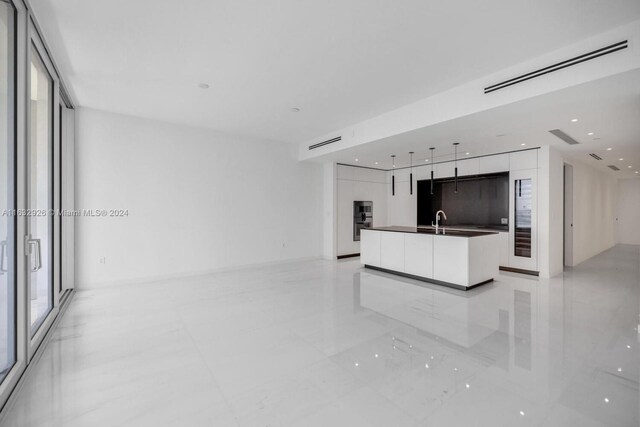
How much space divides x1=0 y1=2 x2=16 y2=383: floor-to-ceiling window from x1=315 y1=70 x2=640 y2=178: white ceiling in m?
4.66

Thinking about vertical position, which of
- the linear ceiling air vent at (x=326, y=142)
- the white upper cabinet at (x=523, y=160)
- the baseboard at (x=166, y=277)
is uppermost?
Result: the linear ceiling air vent at (x=326, y=142)

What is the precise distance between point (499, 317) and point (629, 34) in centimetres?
317

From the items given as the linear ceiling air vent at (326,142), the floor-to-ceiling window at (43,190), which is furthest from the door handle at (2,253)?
the linear ceiling air vent at (326,142)

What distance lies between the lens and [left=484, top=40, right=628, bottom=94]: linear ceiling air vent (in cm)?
275

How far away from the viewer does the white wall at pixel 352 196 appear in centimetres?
819

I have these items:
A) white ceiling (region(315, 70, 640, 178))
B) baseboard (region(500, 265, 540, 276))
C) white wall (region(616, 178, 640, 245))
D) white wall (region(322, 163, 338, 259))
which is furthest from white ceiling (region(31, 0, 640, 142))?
white wall (region(616, 178, 640, 245))

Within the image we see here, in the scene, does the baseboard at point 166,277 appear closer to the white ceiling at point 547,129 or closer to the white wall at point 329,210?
the white wall at point 329,210

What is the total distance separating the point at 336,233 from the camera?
806cm

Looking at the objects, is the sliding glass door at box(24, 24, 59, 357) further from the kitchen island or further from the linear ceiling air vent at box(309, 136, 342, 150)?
the kitchen island

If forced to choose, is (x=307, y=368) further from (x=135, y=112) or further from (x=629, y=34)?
(x=135, y=112)

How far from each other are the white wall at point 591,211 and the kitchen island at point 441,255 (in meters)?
3.60

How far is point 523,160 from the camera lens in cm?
644

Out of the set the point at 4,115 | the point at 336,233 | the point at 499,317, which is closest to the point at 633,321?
the point at 499,317

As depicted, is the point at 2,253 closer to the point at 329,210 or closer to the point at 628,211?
the point at 329,210
